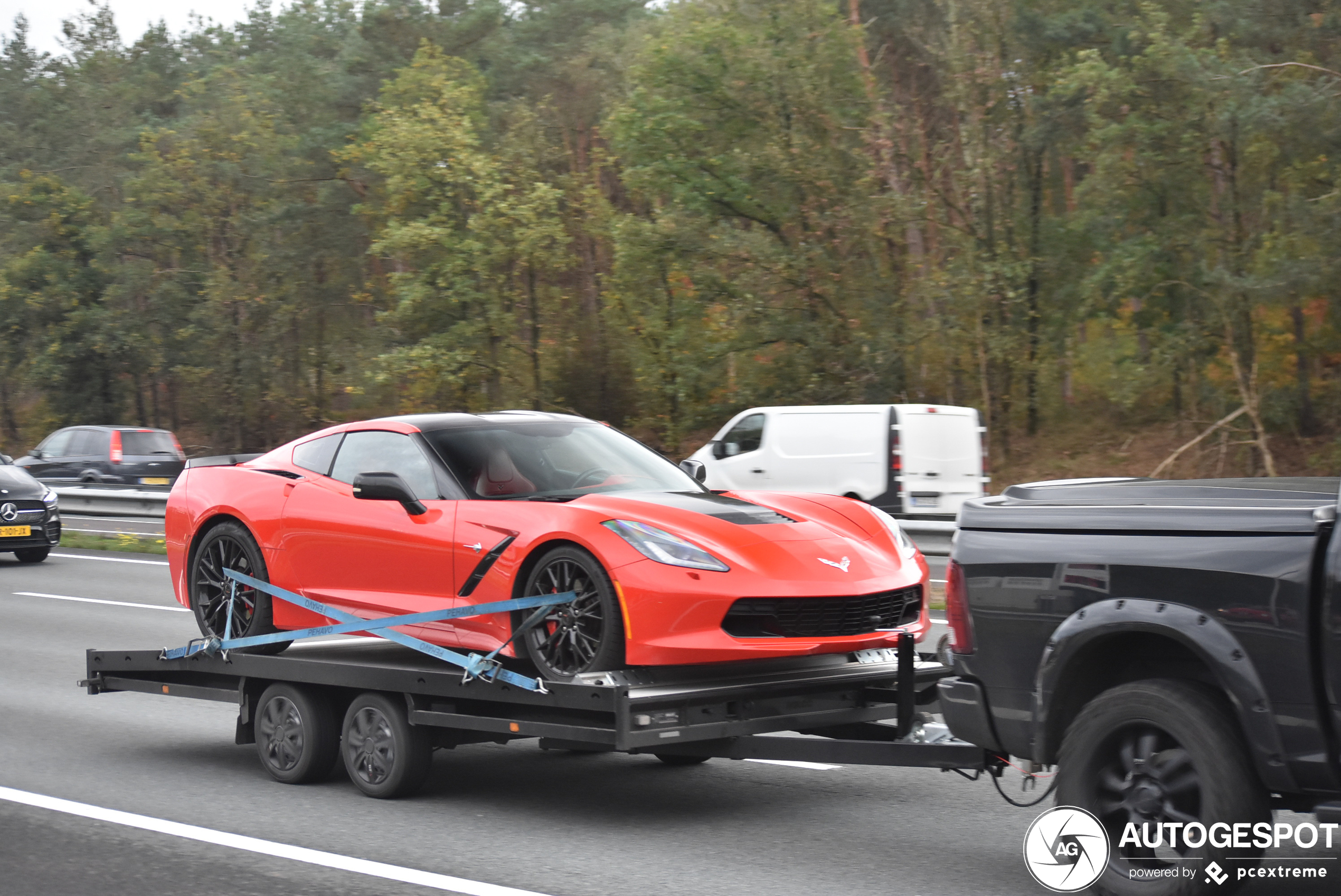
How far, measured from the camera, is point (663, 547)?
20.7 ft

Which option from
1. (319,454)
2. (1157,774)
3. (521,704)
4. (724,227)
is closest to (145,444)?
(724,227)

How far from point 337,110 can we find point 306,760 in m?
40.6

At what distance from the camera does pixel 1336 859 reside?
5.26 metres

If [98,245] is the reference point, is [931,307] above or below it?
below

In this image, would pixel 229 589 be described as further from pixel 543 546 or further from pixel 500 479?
pixel 543 546

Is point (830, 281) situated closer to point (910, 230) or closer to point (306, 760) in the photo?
point (910, 230)

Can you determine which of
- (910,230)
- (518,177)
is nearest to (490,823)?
(910,230)

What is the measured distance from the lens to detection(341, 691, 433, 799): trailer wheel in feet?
22.3

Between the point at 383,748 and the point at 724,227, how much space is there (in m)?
26.3

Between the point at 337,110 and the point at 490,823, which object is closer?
the point at 490,823

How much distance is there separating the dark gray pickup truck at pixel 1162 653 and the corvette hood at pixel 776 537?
1213 mm

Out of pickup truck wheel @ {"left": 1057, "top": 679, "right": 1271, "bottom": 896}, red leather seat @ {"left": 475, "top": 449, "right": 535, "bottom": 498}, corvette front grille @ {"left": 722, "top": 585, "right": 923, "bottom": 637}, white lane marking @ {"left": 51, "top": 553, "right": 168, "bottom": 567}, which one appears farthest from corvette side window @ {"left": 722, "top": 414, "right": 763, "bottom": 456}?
pickup truck wheel @ {"left": 1057, "top": 679, "right": 1271, "bottom": 896}

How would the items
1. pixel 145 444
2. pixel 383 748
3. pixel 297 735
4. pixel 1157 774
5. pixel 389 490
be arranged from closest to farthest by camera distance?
1. pixel 1157 774
2. pixel 383 748
3. pixel 389 490
4. pixel 297 735
5. pixel 145 444

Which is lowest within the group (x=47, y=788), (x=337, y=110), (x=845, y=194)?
(x=47, y=788)
